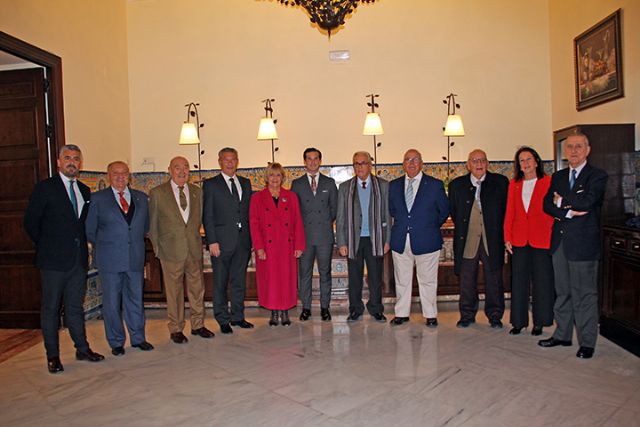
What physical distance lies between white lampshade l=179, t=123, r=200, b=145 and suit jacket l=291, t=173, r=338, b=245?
179 cm

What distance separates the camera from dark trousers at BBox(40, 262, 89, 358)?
12.9ft

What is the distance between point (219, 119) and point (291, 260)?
2.50 meters

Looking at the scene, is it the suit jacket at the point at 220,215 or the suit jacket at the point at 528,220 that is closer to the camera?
the suit jacket at the point at 528,220

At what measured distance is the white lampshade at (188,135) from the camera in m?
6.11

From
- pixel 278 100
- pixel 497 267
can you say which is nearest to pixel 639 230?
pixel 497 267

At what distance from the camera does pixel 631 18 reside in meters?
4.77

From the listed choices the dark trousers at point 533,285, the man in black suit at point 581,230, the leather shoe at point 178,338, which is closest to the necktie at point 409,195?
the dark trousers at point 533,285

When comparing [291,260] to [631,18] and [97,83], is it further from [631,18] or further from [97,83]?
[631,18]

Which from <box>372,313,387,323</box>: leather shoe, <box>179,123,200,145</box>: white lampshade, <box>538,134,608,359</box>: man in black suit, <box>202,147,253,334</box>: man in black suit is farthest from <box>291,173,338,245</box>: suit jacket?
<box>538,134,608,359</box>: man in black suit

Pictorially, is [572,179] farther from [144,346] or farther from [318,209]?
[144,346]

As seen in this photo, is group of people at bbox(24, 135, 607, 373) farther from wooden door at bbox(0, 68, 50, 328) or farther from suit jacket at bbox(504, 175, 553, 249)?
wooden door at bbox(0, 68, 50, 328)

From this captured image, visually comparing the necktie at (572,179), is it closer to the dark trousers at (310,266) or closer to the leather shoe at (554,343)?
the leather shoe at (554,343)

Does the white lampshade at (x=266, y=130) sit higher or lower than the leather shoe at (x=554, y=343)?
higher

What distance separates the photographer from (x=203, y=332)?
4707mm
